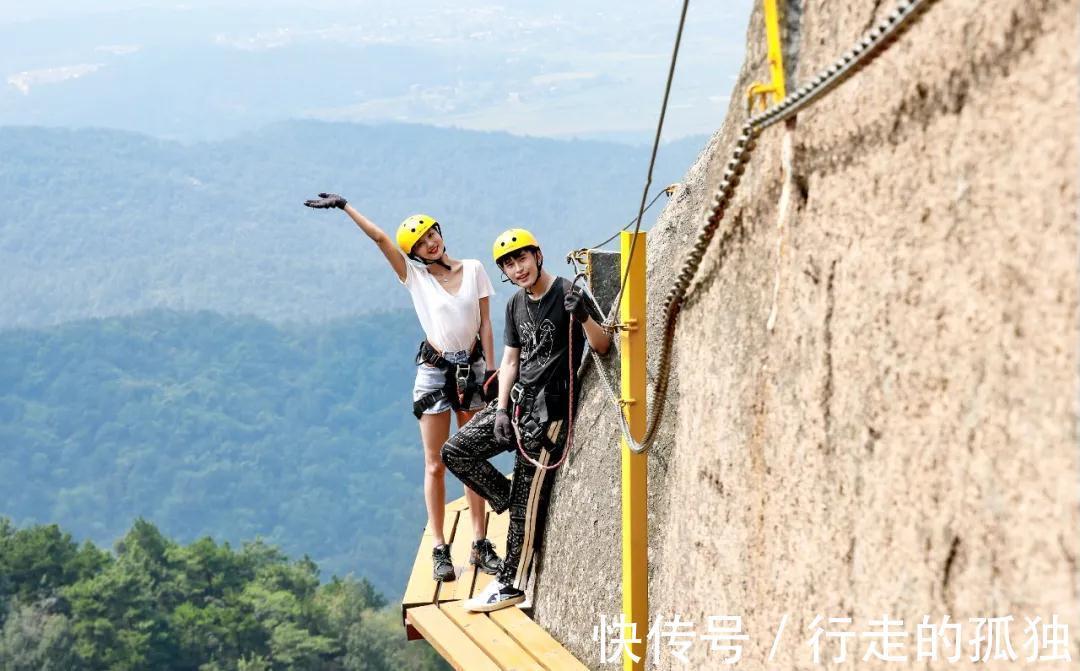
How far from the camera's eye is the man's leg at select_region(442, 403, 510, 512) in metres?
7.26

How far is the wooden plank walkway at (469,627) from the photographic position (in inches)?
271

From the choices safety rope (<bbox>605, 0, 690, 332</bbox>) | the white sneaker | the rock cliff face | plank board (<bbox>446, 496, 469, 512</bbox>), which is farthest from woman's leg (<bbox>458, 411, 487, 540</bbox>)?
the rock cliff face

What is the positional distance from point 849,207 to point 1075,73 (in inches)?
37.8

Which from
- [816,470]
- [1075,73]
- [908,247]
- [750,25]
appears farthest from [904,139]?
[750,25]

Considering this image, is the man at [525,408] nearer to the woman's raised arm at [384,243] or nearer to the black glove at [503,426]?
the black glove at [503,426]

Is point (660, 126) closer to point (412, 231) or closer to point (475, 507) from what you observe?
point (412, 231)

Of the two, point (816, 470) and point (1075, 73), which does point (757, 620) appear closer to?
point (816, 470)


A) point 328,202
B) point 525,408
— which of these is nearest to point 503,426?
point 525,408

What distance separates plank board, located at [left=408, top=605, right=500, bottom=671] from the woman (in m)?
0.70

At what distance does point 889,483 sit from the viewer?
2.85m

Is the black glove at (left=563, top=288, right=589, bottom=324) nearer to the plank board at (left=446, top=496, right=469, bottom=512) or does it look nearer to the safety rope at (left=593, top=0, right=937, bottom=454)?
the safety rope at (left=593, top=0, right=937, bottom=454)

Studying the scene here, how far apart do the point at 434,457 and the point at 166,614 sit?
5731 centimetres

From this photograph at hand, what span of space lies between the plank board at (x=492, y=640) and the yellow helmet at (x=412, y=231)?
7.08 feet

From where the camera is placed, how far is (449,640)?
7.21 metres
